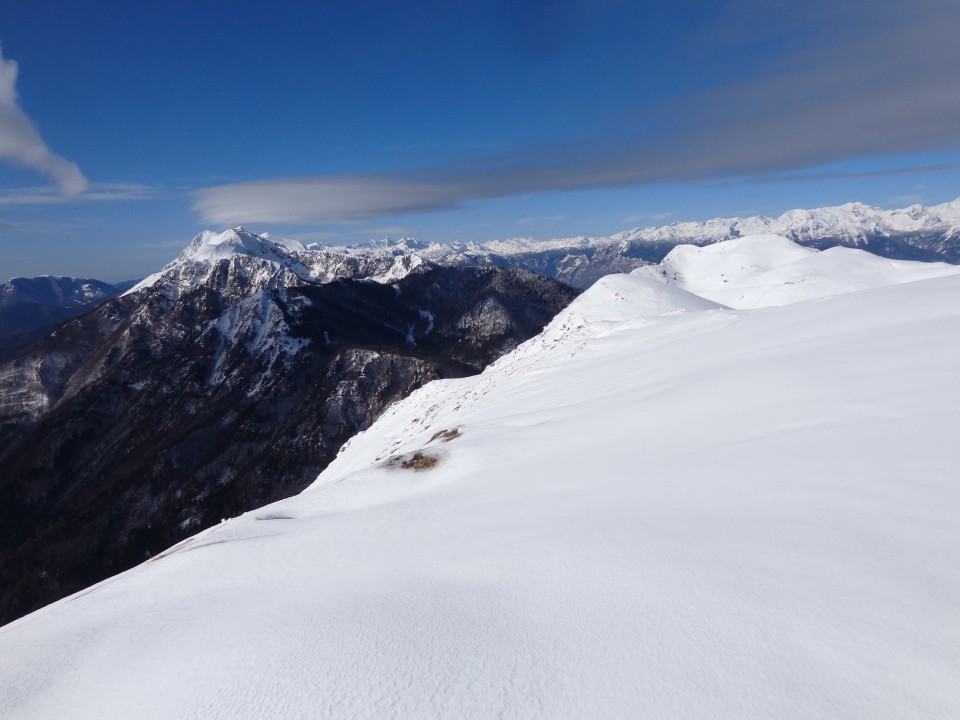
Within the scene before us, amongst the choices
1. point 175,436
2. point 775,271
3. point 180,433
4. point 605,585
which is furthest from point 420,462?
point 180,433

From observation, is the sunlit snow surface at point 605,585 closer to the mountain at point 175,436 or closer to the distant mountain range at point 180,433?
the distant mountain range at point 180,433

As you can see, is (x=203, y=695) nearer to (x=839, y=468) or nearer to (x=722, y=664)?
(x=722, y=664)

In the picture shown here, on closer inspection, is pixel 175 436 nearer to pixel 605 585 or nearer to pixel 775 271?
pixel 775 271

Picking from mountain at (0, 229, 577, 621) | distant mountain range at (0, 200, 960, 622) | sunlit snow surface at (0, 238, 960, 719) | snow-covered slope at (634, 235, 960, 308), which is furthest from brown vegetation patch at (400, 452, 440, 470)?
mountain at (0, 229, 577, 621)

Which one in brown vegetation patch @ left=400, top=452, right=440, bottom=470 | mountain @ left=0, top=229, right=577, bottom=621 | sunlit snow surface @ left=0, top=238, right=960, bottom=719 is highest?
sunlit snow surface @ left=0, top=238, right=960, bottom=719

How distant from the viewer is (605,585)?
6.44 meters

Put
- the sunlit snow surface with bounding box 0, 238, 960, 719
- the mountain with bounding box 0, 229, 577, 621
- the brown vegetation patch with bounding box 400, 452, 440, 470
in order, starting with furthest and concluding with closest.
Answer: the mountain with bounding box 0, 229, 577, 621 → the brown vegetation patch with bounding box 400, 452, 440, 470 → the sunlit snow surface with bounding box 0, 238, 960, 719

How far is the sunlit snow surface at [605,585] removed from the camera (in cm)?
473

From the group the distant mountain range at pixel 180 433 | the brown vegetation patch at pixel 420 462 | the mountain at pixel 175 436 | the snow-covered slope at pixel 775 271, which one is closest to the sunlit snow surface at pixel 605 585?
the brown vegetation patch at pixel 420 462

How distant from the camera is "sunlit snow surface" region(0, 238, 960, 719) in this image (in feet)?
15.5

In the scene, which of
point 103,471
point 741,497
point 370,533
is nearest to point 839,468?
point 741,497

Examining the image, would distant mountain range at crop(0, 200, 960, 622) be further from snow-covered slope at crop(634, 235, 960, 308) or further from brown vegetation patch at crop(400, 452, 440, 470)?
brown vegetation patch at crop(400, 452, 440, 470)

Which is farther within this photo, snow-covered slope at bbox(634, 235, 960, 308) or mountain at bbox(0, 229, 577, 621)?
mountain at bbox(0, 229, 577, 621)

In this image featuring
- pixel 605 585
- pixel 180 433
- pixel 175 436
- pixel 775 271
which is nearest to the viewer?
pixel 605 585
